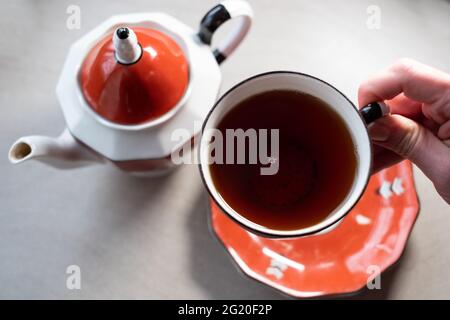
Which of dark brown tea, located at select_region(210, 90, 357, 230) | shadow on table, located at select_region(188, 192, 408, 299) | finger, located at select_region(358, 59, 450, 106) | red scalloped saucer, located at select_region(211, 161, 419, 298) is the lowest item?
shadow on table, located at select_region(188, 192, 408, 299)

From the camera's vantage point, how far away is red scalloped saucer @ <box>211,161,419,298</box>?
25.6 inches

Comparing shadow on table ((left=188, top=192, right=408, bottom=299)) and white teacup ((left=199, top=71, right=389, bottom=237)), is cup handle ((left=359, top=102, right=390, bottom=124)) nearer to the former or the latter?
white teacup ((left=199, top=71, right=389, bottom=237))

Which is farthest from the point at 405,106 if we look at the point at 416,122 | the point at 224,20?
the point at 224,20

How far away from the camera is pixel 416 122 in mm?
610

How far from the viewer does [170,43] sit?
1.86 ft

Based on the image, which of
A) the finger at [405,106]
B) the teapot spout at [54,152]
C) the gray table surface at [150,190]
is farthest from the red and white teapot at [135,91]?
the finger at [405,106]

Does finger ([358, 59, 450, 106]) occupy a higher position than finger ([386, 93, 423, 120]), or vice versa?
finger ([358, 59, 450, 106])

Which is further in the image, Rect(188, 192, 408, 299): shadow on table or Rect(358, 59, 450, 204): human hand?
Rect(188, 192, 408, 299): shadow on table

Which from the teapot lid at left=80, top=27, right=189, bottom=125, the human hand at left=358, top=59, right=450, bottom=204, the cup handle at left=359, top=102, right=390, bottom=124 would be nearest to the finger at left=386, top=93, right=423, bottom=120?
the human hand at left=358, top=59, right=450, bottom=204

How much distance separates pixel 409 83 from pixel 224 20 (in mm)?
262

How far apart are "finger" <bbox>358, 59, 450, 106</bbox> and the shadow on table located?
27 centimetres

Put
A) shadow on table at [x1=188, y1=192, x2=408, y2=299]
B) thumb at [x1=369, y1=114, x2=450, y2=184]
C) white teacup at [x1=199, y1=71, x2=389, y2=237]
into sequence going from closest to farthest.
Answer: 1. white teacup at [x1=199, y1=71, x2=389, y2=237]
2. thumb at [x1=369, y1=114, x2=450, y2=184]
3. shadow on table at [x1=188, y1=192, x2=408, y2=299]

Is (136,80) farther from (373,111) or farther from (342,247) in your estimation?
(342,247)

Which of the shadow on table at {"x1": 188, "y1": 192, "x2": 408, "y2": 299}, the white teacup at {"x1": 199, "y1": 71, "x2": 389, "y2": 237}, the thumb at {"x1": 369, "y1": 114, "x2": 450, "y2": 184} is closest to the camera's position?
the white teacup at {"x1": 199, "y1": 71, "x2": 389, "y2": 237}
